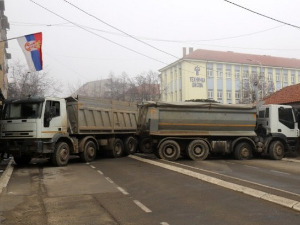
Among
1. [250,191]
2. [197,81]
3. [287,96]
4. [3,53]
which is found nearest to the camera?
[250,191]

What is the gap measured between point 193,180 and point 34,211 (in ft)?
16.1

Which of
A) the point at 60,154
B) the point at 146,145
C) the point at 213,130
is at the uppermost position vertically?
the point at 213,130

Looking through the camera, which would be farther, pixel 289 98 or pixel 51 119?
pixel 289 98

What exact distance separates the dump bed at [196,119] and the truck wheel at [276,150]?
1334 millimetres

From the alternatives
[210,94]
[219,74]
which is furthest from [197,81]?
[219,74]

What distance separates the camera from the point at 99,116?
1692 centimetres

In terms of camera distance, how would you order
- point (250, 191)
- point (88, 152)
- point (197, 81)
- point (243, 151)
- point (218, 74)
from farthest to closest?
point (218, 74), point (197, 81), point (243, 151), point (88, 152), point (250, 191)

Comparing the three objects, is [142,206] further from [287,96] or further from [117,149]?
[287,96]

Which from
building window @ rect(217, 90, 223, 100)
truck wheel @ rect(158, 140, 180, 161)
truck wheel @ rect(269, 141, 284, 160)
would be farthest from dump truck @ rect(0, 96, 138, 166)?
building window @ rect(217, 90, 223, 100)

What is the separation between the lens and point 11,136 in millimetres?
13742

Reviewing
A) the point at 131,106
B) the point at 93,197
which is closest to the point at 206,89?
the point at 131,106

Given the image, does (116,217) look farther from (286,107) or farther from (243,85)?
(243,85)

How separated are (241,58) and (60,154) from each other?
6344 centimetres

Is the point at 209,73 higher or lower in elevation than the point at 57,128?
higher
